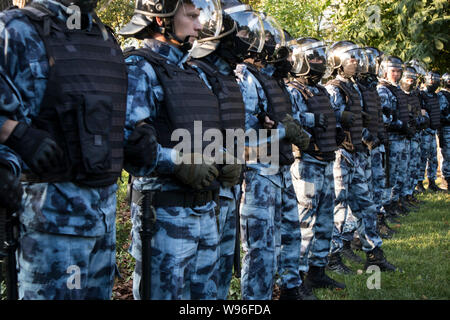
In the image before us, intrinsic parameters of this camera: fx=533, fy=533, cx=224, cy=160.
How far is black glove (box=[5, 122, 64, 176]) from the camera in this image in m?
2.09

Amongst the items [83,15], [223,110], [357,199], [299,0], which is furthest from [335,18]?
[83,15]

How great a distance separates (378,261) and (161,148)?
13.7 ft

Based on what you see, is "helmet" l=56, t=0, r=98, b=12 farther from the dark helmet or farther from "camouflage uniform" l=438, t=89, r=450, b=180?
"camouflage uniform" l=438, t=89, r=450, b=180

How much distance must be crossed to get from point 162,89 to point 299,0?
983 cm

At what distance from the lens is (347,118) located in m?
6.14

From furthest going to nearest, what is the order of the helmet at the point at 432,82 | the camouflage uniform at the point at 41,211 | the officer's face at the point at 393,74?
1. the helmet at the point at 432,82
2. the officer's face at the point at 393,74
3. the camouflage uniform at the point at 41,211

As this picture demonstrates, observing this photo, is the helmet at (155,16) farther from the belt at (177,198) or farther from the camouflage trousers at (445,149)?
the camouflage trousers at (445,149)

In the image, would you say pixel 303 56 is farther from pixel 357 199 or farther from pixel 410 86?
pixel 410 86

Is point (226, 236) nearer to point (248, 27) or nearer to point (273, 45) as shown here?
point (248, 27)

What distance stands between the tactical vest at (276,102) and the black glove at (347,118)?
5.22 ft

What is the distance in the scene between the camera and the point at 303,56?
5688mm

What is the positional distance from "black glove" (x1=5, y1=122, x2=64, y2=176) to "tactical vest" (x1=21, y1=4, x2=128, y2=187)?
15cm

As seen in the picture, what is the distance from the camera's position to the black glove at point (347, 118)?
6.13 metres

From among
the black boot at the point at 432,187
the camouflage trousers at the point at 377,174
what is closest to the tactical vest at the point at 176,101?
the camouflage trousers at the point at 377,174
